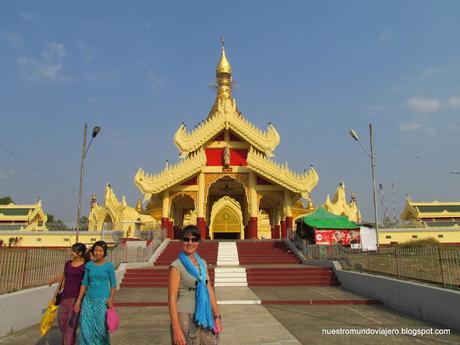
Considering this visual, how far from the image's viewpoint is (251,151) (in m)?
23.5

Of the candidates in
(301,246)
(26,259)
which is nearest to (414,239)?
(301,246)

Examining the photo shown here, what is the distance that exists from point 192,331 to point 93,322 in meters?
1.81

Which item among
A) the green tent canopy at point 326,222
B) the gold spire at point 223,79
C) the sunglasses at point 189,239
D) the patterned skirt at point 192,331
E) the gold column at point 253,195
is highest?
the gold spire at point 223,79

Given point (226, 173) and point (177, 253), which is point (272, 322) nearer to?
point (177, 253)

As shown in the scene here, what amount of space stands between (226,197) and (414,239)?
14983mm

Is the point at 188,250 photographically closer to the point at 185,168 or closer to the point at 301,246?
the point at 301,246

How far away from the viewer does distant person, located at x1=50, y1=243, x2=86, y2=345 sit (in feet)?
15.5

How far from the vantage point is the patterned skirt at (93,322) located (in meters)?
4.36

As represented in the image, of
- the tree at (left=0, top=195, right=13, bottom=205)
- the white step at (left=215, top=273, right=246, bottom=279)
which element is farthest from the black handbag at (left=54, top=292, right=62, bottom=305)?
the tree at (left=0, top=195, right=13, bottom=205)

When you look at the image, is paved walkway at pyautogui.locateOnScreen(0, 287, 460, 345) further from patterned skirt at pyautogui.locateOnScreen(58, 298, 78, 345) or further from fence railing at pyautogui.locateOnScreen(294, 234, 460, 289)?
patterned skirt at pyautogui.locateOnScreen(58, 298, 78, 345)

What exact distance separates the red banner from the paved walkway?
28.5 feet

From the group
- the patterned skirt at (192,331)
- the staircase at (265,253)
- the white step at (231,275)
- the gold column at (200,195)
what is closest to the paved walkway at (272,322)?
the white step at (231,275)

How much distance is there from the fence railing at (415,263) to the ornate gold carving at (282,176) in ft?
26.6

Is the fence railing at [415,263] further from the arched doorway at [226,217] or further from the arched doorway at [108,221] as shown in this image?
the arched doorway at [108,221]
